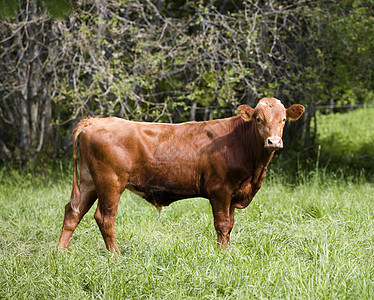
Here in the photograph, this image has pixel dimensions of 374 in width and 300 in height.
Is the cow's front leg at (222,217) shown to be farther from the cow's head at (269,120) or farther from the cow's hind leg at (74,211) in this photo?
the cow's hind leg at (74,211)

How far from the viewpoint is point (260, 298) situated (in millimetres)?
3248

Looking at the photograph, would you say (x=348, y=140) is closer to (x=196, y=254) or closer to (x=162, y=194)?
(x=162, y=194)

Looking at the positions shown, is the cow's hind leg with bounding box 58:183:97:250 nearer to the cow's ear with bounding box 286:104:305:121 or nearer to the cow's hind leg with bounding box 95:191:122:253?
the cow's hind leg with bounding box 95:191:122:253

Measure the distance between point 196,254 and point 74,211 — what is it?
1.28 meters

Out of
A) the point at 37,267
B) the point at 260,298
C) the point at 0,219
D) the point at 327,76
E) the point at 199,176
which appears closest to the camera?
the point at 260,298

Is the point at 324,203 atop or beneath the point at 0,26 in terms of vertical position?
beneath

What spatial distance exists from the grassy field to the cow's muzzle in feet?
2.80

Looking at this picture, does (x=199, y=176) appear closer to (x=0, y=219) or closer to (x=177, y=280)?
(x=177, y=280)

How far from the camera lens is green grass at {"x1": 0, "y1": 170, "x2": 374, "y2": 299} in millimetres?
3459

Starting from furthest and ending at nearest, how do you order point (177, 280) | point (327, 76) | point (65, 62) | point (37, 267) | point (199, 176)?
point (327, 76), point (65, 62), point (199, 176), point (37, 267), point (177, 280)

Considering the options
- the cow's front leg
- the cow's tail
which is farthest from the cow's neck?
the cow's tail

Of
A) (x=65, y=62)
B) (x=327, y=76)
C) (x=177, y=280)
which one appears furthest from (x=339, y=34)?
(x=177, y=280)

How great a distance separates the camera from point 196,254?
12.9 ft

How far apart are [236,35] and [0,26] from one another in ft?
12.3
